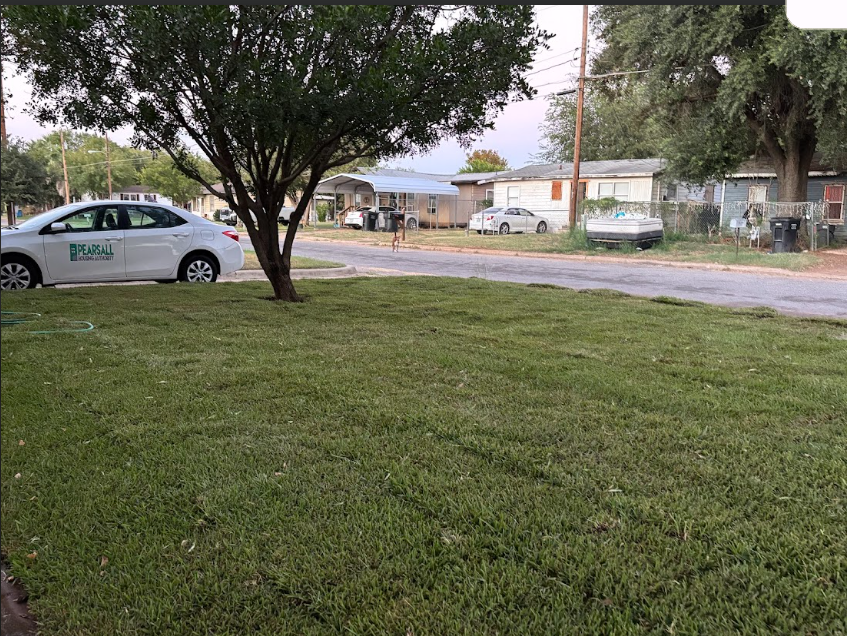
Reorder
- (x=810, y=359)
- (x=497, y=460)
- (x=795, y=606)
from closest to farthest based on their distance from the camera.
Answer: (x=795, y=606) → (x=497, y=460) → (x=810, y=359)

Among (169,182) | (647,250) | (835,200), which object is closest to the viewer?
(647,250)

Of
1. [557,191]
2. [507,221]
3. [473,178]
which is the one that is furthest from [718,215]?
[473,178]

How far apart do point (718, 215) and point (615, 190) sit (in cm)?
825

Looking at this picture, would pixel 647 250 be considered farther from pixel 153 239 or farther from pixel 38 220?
pixel 38 220

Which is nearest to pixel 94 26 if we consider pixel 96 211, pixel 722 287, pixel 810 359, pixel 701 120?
pixel 96 211

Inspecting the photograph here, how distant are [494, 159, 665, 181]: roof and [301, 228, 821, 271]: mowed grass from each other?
7.18m

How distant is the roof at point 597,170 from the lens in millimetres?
32375

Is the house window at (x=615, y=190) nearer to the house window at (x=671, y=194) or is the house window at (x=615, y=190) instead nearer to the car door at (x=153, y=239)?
the house window at (x=671, y=194)

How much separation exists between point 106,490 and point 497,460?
181 cm

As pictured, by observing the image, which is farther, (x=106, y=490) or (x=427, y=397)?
(x=427, y=397)

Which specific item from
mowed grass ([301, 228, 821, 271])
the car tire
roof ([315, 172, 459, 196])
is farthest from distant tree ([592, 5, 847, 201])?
the car tire

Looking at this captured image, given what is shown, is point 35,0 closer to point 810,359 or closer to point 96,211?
point 810,359

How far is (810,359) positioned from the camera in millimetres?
6027

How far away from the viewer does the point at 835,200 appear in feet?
90.0
